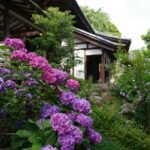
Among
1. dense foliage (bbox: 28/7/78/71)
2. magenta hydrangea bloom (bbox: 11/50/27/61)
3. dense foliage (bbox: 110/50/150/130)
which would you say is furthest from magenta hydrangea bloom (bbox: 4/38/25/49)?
dense foliage (bbox: 28/7/78/71)

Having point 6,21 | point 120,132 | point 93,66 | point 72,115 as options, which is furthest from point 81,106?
point 93,66

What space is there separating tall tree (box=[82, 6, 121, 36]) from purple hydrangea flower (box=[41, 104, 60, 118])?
39021mm

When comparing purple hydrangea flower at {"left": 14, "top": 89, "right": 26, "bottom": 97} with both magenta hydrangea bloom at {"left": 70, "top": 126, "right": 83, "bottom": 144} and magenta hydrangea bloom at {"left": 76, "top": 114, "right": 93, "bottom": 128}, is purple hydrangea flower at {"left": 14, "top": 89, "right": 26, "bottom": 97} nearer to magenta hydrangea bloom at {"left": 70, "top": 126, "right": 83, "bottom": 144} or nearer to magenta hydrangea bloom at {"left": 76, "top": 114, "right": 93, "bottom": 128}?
magenta hydrangea bloom at {"left": 76, "top": 114, "right": 93, "bottom": 128}

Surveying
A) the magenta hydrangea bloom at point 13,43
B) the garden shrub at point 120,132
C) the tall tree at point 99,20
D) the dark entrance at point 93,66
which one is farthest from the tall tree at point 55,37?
the tall tree at point 99,20

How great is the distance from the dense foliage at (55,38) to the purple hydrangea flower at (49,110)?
413 inches

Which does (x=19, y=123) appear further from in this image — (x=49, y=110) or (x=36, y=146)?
(x=36, y=146)

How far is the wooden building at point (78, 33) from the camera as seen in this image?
445 inches

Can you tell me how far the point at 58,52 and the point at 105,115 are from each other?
8.11 metres

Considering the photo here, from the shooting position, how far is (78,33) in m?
20.8

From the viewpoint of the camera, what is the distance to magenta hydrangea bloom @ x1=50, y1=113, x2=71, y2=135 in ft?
9.17

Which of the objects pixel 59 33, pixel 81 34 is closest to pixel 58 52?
pixel 59 33

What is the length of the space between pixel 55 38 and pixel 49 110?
11.1m

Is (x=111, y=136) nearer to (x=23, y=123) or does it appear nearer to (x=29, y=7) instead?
(x=23, y=123)

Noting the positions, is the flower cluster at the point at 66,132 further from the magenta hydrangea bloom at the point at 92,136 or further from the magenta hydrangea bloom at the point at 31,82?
the magenta hydrangea bloom at the point at 31,82
